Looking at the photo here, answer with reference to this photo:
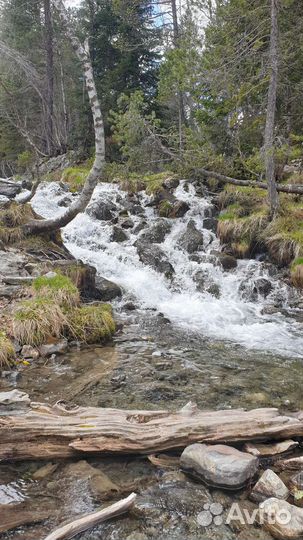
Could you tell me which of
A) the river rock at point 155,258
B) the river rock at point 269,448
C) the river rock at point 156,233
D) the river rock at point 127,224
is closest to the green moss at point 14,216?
the river rock at point 155,258

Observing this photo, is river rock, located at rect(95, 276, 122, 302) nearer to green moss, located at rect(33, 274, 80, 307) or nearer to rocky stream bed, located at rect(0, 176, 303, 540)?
rocky stream bed, located at rect(0, 176, 303, 540)

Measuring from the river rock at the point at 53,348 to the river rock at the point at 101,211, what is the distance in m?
9.57

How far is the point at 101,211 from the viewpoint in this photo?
1623 centimetres

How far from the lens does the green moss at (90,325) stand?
760cm

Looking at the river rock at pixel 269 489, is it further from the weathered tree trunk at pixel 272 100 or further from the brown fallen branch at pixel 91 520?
the weathered tree trunk at pixel 272 100

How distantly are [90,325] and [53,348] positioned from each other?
998mm

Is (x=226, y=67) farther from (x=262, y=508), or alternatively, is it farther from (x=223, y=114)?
(x=262, y=508)

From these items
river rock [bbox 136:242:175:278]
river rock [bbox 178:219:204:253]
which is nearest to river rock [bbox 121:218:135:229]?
river rock [bbox 136:242:175:278]

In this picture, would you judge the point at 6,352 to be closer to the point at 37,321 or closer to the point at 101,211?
the point at 37,321

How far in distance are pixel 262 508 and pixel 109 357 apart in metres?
4.28

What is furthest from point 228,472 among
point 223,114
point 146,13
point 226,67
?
point 146,13

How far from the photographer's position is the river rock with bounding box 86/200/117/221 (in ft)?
53.0

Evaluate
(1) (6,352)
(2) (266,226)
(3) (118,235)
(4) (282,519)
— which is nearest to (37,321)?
(1) (6,352)

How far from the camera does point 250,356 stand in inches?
281
